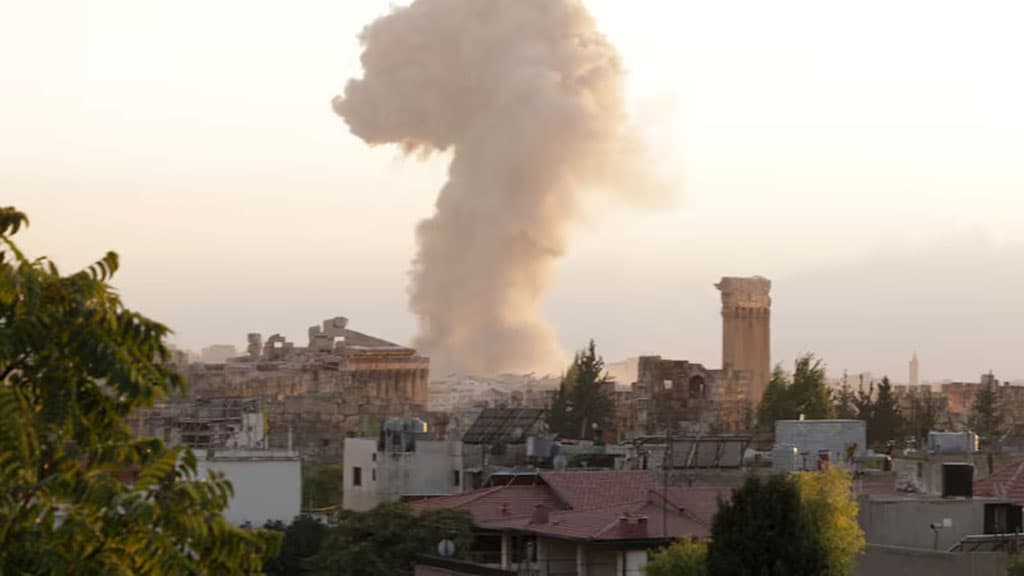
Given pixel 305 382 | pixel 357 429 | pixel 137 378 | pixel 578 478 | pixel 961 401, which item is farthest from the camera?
pixel 961 401

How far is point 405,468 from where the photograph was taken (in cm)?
4528

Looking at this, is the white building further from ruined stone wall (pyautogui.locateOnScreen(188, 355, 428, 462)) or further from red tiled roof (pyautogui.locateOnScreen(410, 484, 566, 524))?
ruined stone wall (pyautogui.locateOnScreen(188, 355, 428, 462))

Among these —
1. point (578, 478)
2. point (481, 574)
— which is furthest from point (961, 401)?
point (481, 574)

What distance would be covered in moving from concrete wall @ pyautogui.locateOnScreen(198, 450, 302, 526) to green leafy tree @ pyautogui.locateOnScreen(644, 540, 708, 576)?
47.9ft

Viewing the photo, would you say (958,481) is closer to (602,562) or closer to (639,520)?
(639,520)

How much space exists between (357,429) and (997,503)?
1661 inches

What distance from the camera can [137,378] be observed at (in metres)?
10.5

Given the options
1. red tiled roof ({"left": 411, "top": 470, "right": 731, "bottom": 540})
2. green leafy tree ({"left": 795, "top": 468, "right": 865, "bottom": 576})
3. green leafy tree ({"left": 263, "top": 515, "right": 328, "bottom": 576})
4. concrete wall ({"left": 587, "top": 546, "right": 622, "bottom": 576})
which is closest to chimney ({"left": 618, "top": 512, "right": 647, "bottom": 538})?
red tiled roof ({"left": 411, "top": 470, "right": 731, "bottom": 540})

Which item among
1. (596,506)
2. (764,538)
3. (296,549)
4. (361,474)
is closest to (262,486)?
(361,474)

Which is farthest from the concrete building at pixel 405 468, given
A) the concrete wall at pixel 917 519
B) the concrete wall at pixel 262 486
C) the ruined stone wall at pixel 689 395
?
the ruined stone wall at pixel 689 395

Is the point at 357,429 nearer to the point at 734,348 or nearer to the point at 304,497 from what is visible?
the point at 304,497

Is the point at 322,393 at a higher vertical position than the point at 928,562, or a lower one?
higher

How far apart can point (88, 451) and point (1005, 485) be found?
2489cm

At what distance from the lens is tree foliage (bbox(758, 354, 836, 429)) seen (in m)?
65.9
